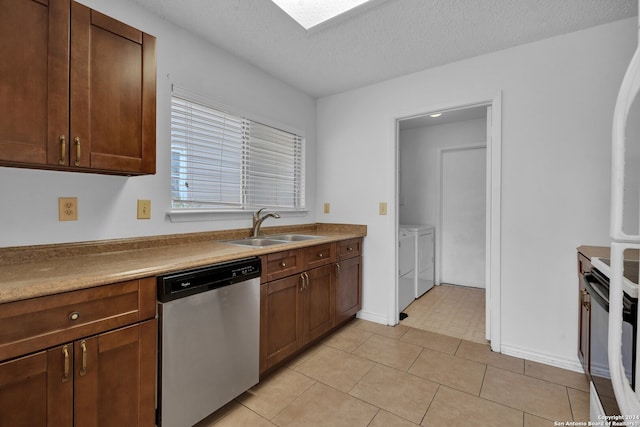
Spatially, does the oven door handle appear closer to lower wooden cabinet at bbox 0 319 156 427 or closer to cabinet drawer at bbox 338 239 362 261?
cabinet drawer at bbox 338 239 362 261

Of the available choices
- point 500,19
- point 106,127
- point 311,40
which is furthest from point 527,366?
point 106,127

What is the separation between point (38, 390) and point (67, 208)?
0.91 metres

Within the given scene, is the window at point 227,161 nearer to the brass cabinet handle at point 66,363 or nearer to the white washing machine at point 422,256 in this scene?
the brass cabinet handle at point 66,363

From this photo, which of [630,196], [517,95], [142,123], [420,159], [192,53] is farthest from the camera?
[420,159]

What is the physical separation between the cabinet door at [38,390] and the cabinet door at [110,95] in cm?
81

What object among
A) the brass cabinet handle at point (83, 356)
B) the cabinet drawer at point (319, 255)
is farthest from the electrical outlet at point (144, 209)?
the cabinet drawer at point (319, 255)

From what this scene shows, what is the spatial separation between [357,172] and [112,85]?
2.17m

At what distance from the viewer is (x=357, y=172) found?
121 inches

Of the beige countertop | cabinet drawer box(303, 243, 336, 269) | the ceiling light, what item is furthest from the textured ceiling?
cabinet drawer box(303, 243, 336, 269)

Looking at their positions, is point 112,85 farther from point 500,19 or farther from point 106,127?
point 500,19

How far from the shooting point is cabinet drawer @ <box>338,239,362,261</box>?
8.83ft

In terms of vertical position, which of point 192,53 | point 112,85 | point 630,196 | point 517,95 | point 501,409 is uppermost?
point 192,53

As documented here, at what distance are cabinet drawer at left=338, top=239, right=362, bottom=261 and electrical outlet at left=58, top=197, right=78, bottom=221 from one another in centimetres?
186

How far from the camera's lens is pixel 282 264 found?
79.7 inches
